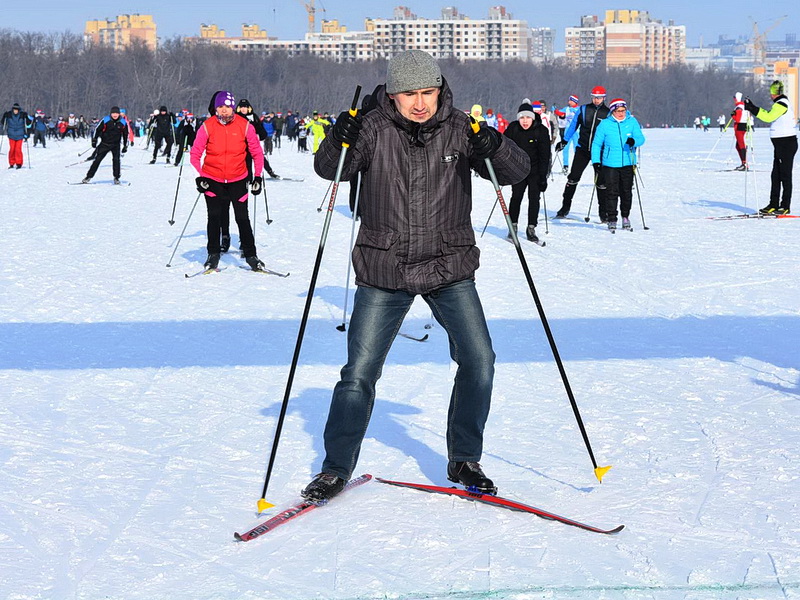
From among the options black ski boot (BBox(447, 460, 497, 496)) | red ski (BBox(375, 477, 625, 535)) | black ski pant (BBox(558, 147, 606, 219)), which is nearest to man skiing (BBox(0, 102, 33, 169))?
black ski pant (BBox(558, 147, 606, 219))

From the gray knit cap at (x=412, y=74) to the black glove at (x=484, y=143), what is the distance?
189mm

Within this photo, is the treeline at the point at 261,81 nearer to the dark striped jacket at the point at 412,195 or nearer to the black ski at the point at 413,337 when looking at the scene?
the black ski at the point at 413,337

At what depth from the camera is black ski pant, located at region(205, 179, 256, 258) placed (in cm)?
855

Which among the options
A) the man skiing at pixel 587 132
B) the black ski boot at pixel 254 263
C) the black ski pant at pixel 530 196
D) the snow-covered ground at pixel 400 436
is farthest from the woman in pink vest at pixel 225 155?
the man skiing at pixel 587 132

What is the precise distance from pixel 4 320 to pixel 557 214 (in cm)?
782

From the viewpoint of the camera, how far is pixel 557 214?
44.8 feet

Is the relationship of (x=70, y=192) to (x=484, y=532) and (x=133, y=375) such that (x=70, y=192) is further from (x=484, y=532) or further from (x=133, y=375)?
(x=484, y=532)

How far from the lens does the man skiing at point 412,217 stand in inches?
134

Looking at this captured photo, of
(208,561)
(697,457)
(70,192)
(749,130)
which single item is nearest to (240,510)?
(208,561)

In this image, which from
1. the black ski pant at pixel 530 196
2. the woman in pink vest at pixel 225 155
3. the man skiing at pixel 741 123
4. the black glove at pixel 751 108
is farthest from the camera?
the man skiing at pixel 741 123

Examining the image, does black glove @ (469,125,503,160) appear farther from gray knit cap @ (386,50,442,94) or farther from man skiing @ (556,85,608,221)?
man skiing @ (556,85,608,221)

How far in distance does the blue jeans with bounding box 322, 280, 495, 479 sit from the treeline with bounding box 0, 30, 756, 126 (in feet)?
219

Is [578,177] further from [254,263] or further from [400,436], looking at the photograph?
[400,436]

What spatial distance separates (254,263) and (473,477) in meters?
5.82
